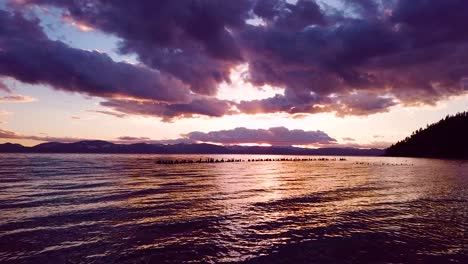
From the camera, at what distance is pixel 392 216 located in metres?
25.8

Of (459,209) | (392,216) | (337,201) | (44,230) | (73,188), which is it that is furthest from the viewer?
(73,188)

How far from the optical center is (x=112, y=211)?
27.2m

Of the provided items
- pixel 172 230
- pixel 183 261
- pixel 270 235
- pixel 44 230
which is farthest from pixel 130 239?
pixel 270 235

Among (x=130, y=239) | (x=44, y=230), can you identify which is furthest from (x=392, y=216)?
(x=44, y=230)

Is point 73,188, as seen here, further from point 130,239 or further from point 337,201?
point 337,201

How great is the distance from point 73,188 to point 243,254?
33469 mm

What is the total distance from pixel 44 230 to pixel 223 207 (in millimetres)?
14454

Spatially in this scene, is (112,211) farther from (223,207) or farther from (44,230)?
(223,207)

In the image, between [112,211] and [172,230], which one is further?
[112,211]

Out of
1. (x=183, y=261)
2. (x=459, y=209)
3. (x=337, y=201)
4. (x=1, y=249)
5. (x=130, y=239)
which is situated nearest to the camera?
(x=183, y=261)

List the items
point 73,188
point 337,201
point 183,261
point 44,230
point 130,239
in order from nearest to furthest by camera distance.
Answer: point 183,261 → point 130,239 → point 44,230 → point 337,201 → point 73,188

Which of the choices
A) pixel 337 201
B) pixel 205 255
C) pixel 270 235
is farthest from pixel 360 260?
pixel 337 201

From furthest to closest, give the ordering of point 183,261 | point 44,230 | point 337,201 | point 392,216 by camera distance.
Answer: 1. point 337,201
2. point 392,216
3. point 44,230
4. point 183,261

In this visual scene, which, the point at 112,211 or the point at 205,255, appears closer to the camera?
the point at 205,255
